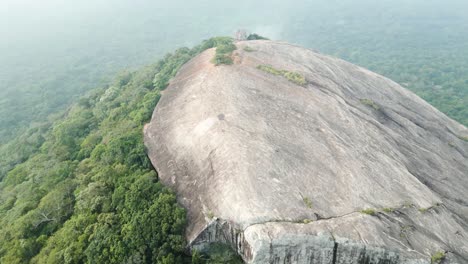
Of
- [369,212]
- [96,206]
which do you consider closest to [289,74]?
[369,212]

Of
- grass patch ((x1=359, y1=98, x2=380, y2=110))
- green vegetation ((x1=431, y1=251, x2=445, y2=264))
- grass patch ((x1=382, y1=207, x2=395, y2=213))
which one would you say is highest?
grass patch ((x1=382, y1=207, x2=395, y2=213))

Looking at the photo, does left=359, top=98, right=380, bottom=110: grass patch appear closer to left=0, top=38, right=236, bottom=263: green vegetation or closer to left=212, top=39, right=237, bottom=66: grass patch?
left=212, top=39, right=237, bottom=66: grass patch

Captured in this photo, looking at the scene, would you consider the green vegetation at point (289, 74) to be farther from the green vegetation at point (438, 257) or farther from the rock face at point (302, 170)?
the green vegetation at point (438, 257)

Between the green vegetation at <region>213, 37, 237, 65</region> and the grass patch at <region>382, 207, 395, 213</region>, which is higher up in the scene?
the green vegetation at <region>213, 37, 237, 65</region>

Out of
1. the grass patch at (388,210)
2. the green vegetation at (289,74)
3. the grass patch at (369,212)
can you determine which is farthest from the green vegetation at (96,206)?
the grass patch at (388,210)

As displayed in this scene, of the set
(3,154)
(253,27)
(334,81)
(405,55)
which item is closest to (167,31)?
(253,27)

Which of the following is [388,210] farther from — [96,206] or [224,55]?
[224,55]

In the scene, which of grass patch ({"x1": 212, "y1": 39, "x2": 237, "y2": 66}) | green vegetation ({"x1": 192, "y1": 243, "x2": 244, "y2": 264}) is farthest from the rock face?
grass patch ({"x1": 212, "y1": 39, "x2": 237, "y2": 66})
